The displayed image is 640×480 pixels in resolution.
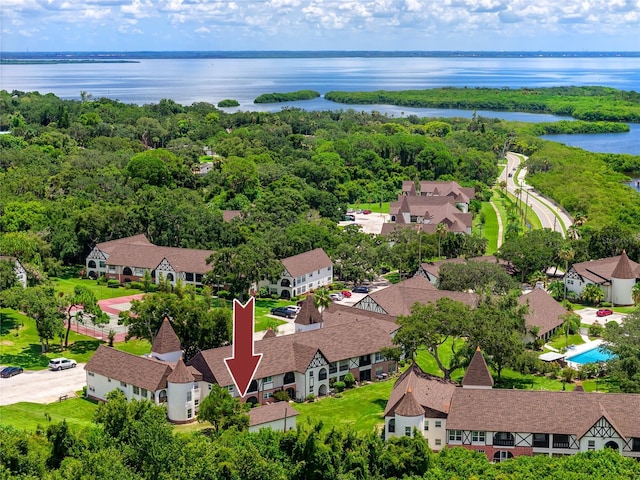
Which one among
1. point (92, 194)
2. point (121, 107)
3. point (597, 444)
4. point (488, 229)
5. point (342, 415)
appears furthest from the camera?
point (121, 107)

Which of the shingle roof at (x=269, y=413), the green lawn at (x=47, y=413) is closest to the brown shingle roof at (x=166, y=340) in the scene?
the green lawn at (x=47, y=413)

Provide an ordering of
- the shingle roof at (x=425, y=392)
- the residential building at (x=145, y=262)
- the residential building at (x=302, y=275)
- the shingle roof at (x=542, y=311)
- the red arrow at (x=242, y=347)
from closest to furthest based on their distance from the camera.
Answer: the red arrow at (x=242, y=347)
the shingle roof at (x=425, y=392)
the shingle roof at (x=542, y=311)
the residential building at (x=302, y=275)
the residential building at (x=145, y=262)

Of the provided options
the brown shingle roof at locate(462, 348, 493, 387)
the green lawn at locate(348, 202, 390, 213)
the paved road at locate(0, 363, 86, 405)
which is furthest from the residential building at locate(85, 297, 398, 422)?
the green lawn at locate(348, 202, 390, 213)

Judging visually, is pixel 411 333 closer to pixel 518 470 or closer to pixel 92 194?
pixel 518 470

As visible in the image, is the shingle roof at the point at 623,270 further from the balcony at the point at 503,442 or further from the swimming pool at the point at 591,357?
the balcony at the point at 503,442

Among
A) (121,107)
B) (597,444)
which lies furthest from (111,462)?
(121,107)

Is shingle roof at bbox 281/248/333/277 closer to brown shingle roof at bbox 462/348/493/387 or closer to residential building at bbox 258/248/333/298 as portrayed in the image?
residential building at bbox 258/248/333/298
